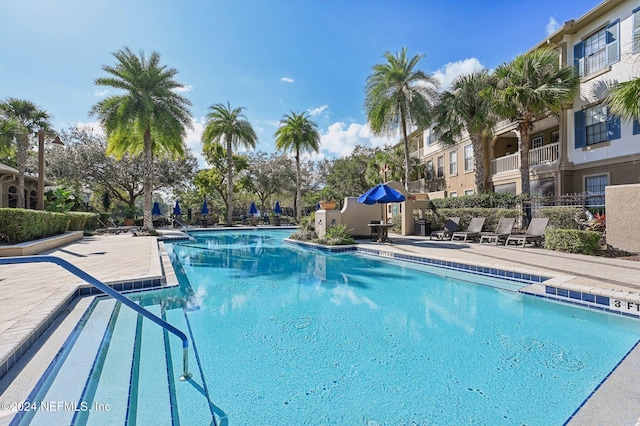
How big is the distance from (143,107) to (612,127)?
23173 millimetres

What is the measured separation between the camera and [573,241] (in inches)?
378

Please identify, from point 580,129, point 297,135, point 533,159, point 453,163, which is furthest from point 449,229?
point 297,135

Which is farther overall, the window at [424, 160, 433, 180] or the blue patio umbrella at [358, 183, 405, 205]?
the window at [424, 160, 433, 180]

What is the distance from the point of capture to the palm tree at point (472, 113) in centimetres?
1677

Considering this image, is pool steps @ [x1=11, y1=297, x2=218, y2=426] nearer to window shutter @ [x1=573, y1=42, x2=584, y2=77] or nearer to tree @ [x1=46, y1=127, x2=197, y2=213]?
window shutter @ [x1=573, y1=42, x2=584, y2=77]

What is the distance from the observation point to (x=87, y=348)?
3725 millimetres

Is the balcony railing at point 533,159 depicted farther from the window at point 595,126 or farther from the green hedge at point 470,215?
the green hedge at point 470,215

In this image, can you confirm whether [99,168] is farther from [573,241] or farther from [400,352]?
[573,241]

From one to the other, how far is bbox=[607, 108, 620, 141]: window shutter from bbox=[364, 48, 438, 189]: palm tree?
8.69 metres

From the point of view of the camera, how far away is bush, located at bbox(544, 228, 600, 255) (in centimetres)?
923

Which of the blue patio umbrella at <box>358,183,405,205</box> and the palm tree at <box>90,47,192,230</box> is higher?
the palm tree at <box>90,47,192,230</box>

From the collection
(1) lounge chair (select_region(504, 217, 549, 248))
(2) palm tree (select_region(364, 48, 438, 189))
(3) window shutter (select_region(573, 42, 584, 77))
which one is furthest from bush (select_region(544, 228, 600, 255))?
(2) palm tree (select_region(364, 48, 438, 189))

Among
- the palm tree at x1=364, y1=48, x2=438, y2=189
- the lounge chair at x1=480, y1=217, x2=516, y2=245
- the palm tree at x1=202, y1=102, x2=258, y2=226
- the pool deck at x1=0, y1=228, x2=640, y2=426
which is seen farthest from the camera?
the palm tree at x1=202, y1=102, x2=258, y2=226

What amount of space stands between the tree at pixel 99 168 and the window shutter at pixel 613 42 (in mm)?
28948
